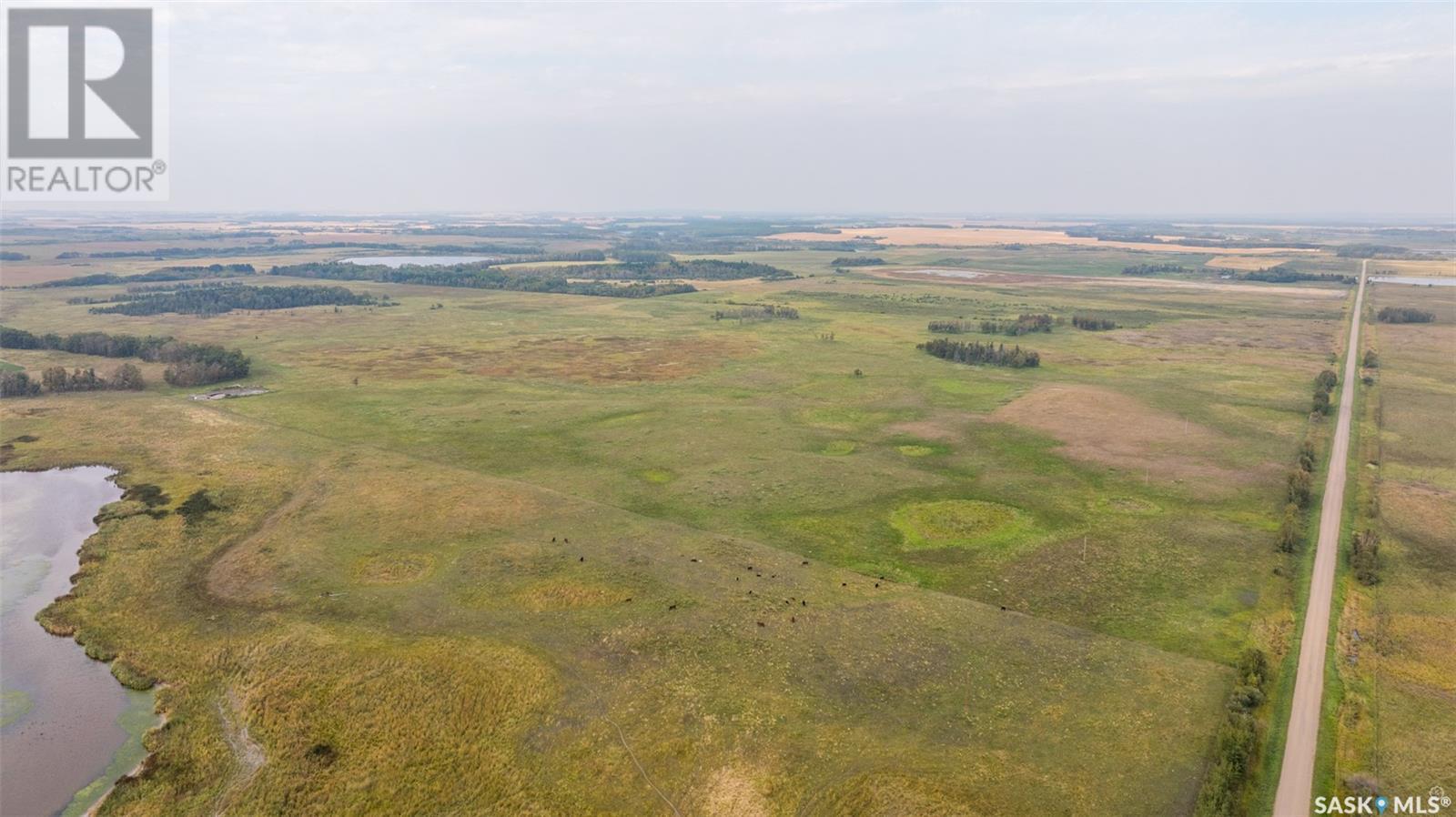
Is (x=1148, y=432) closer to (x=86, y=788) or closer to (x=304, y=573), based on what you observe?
(x=304, y=573)

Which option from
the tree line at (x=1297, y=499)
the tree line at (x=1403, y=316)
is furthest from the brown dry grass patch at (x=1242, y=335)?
the tree line at (x=1297, y=499)

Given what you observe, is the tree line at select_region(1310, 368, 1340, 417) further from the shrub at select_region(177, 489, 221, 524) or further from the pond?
the shrub at select_region(177, 489, 221, 524)

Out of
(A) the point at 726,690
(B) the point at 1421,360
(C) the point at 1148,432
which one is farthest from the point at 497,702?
(B) the point at 1421,360

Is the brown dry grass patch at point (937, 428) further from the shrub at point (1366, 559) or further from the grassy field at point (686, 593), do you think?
the shrub at point (1366, 559)

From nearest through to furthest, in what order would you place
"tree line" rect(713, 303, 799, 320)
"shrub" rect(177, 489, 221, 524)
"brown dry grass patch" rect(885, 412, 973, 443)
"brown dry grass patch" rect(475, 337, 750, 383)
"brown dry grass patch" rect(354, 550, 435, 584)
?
"brown dry grass patch" rect(354, 550, 435, 584) → "shrub" rect(177, 489, 221, 524) → "brown dry grass patch" rect(885, 412, 973, 443) → "brown dry grass patch" rect(475, 337, 750, 383) → "tree line" rect(713, 303, 799, 320)

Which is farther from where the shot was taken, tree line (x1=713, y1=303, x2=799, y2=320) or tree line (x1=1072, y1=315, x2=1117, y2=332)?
tree line (x1=713, y1=303, x2=799, y2=320)

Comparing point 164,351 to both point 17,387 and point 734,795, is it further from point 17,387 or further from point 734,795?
point 734,795

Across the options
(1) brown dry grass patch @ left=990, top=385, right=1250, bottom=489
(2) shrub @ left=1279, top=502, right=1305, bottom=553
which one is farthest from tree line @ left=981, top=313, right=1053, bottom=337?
(2) shrub @ left=1279, top=502, right=1305, bottom=553

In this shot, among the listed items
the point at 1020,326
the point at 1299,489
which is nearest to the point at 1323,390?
the point at 1299,489
